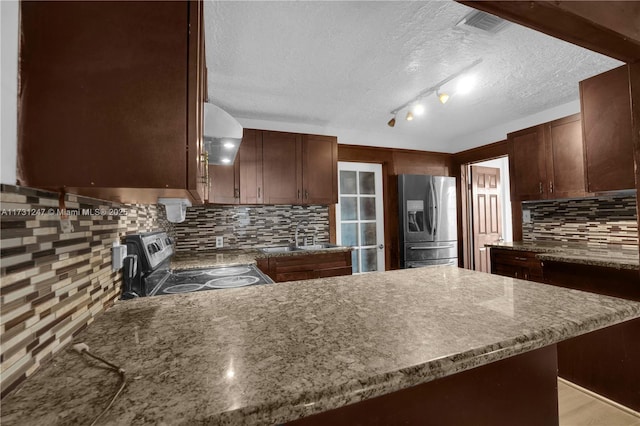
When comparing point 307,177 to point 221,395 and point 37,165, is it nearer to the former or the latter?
point 37,165

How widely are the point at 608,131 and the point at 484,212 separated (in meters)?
2.32

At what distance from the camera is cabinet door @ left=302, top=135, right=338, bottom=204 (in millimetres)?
3295

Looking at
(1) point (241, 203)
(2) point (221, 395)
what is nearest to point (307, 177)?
(1) point (241, 203)

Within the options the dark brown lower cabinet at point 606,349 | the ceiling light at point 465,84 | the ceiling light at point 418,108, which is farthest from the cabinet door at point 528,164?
the ceiling light at point 418,108

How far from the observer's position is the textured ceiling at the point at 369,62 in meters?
1.72

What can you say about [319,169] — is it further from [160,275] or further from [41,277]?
[41,277]

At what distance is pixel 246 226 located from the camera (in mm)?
3389

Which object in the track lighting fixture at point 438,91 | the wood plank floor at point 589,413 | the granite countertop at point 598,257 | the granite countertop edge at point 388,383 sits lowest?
the wood plank floor at point 589,413

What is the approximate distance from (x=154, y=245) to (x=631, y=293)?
3027 mm

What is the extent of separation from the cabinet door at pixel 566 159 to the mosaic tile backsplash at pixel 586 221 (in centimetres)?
41

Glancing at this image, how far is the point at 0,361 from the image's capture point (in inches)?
19.6

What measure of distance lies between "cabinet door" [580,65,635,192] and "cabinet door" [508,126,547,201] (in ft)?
2.34

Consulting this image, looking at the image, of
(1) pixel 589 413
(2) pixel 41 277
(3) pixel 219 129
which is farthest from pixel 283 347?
(1) pixel 589 413

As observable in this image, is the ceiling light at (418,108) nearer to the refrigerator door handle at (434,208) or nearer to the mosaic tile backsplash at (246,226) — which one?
the refrigerator door handle at (434,208)
